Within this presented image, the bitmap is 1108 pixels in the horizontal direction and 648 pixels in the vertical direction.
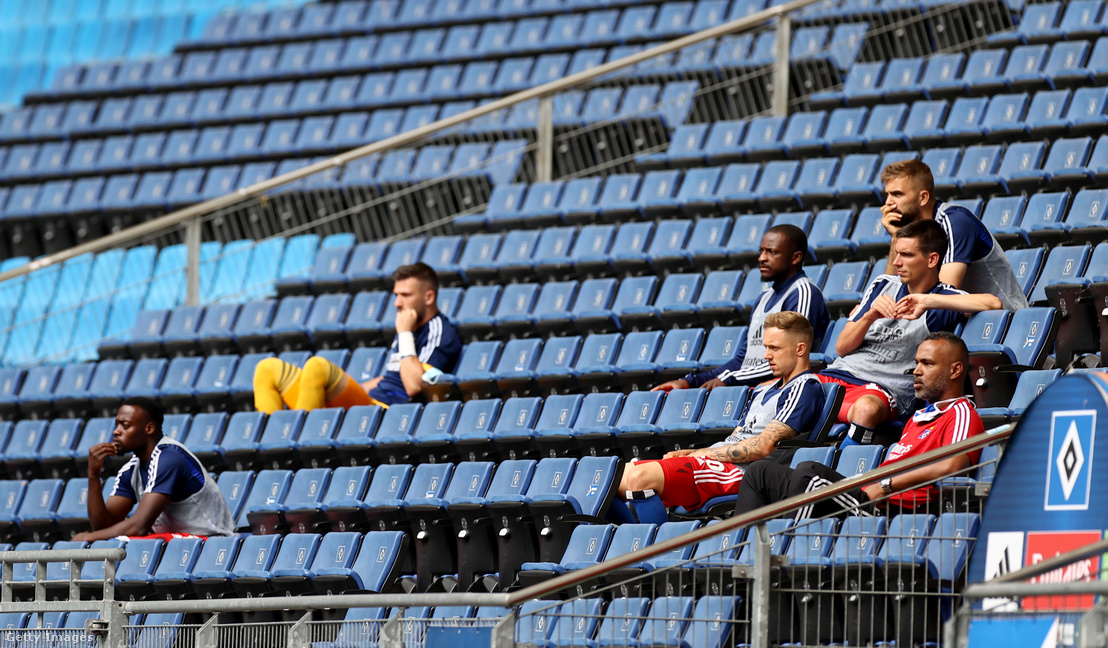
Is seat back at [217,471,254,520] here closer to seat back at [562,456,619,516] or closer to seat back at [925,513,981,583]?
seat back at [562,456,619,516]

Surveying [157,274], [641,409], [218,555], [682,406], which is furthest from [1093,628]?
[157,274]

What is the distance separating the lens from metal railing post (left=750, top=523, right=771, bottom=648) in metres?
4.43

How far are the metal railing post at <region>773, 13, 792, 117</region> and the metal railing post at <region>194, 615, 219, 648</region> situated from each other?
5.79 m

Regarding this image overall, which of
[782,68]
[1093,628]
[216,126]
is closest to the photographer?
[1093,628]

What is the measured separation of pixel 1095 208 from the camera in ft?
23.3

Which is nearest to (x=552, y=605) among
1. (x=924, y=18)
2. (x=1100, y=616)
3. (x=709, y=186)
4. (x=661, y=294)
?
(x=1100, y=616)

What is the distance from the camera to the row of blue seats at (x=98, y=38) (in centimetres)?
1486

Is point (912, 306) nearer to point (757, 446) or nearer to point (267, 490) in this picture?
point (757, 446)

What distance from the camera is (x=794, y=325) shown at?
19.1 feet

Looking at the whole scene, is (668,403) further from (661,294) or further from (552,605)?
(552,605)

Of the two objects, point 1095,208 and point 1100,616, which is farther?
point 1095,208

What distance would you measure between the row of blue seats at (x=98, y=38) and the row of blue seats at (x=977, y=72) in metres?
7.47

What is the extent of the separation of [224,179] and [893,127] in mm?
5464

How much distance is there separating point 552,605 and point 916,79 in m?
5.90
